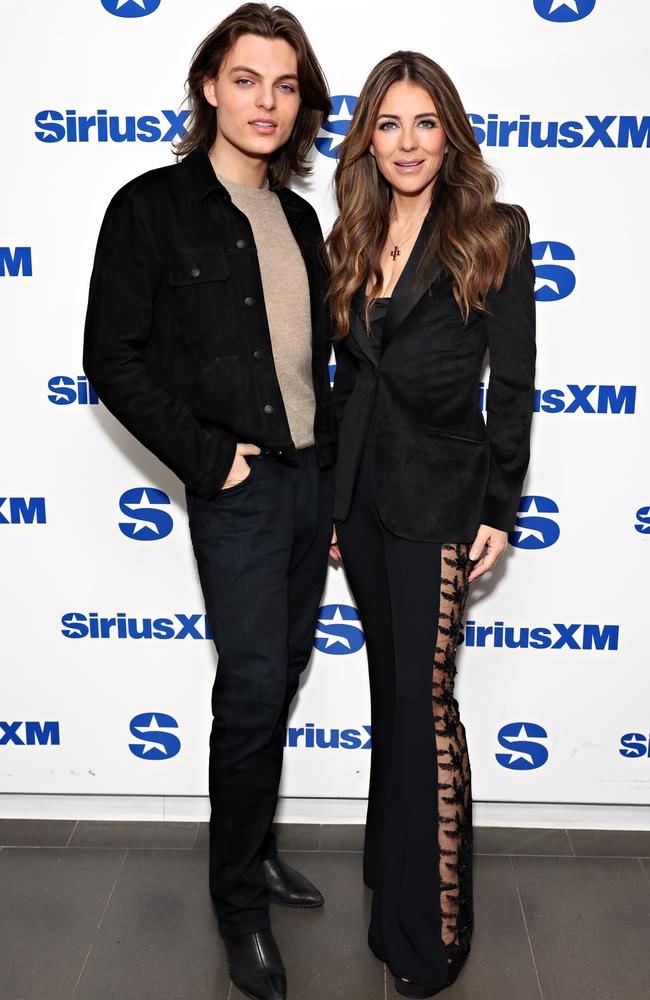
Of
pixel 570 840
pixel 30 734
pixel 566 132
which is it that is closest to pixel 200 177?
pixel 566 132

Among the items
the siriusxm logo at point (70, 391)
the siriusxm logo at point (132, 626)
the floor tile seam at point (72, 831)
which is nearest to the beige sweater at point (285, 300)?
the siriusxm logo at point (70, 391)

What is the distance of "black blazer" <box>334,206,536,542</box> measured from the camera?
213cm

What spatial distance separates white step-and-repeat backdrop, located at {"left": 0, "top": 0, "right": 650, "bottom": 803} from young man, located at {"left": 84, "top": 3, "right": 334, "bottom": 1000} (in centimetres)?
32

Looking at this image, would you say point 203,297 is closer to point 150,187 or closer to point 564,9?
point 150,187

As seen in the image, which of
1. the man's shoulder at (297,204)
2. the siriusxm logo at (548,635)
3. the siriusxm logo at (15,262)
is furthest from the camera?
the siriusxm logo at (548,635)

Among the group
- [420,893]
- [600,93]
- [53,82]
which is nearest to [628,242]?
[600,93]

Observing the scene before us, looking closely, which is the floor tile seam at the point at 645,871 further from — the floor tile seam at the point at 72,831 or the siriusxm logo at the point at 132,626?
the floor tile seam at the point at 72,831

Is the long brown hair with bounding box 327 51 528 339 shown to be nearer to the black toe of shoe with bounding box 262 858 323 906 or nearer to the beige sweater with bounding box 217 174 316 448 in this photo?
the beige sweater with bounding box 217 174 316 448

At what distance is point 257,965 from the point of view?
7.41 feet

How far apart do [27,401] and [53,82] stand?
0.80 meters

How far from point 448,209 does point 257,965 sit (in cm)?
173

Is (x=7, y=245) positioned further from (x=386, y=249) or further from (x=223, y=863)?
(x=223, y=863)

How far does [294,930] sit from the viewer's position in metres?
2.46

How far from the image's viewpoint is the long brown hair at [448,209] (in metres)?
2.10
